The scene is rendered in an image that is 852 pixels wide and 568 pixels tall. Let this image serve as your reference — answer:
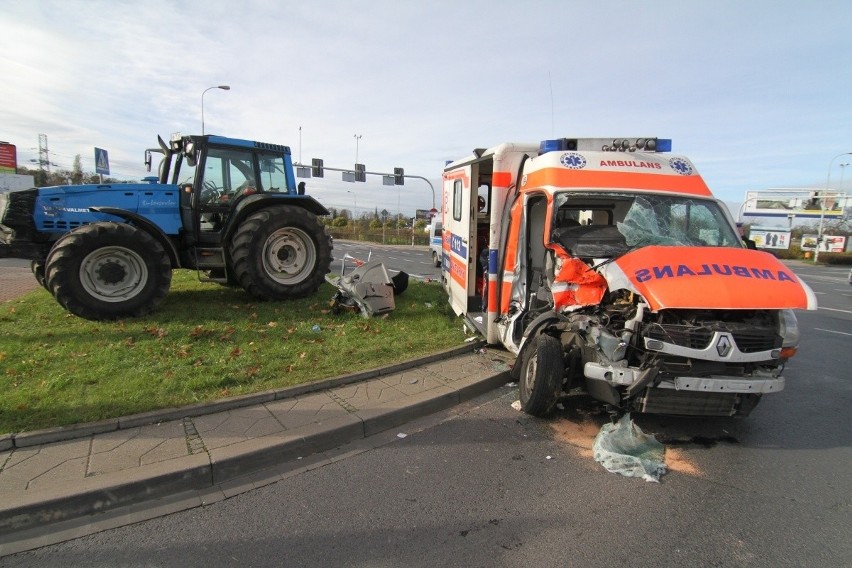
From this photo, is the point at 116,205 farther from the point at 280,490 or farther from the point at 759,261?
the point at 759,261

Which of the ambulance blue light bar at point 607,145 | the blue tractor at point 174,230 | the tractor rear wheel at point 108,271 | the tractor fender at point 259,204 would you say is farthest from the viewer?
the tractor fender at point 259,204

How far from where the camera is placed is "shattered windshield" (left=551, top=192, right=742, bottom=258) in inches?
182

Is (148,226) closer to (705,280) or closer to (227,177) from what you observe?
(227,177)

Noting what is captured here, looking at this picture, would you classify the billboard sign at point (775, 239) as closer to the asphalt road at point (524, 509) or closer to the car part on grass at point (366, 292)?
the car part on grass at point (366, 292)

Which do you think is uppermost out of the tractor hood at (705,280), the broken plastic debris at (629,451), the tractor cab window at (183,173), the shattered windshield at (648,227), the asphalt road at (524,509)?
the tractor cab window at (183,173)

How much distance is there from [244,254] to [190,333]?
66.7 inches

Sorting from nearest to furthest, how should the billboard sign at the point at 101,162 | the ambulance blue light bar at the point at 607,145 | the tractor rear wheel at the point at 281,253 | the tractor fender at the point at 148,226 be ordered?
the ambulance blue light bar at the point at 607,145 → the tractor fender at the point at 148,226 → the tractor rear wheel at the point at 281,253 → the billboard sign at the point at 101,162

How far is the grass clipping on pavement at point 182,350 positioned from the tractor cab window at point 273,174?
206cm

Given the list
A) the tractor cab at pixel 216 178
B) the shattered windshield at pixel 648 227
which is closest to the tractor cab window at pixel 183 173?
the tractor cab at pixel 216 178

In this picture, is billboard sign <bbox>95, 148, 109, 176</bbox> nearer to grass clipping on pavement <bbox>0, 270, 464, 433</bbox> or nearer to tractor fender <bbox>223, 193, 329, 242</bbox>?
grass clipping on pavement <bbox>0, 270, 464, 433</bbox>

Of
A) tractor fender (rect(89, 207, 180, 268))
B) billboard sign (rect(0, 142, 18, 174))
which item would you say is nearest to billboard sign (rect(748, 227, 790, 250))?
tractor fender (rect(89, 207, 180, 268))

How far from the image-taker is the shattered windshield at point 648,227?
462 centimetres

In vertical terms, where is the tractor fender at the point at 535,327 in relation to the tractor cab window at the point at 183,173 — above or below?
below

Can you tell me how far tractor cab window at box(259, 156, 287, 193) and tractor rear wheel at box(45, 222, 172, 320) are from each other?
2246 millimetres
